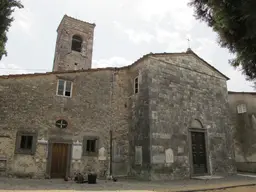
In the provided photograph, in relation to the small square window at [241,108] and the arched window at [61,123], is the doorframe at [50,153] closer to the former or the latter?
the arched window at [61,123]

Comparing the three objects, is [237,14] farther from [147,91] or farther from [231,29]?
[147,91]

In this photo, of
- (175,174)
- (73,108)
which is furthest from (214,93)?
(73,108)

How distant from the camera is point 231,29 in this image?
18.2 feet

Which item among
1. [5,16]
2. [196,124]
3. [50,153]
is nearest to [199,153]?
[196,124]

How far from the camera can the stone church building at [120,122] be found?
10.9m

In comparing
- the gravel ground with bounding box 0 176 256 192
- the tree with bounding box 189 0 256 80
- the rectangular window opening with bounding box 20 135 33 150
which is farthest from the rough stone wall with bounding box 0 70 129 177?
the tree with bounding box 189 0 256 80

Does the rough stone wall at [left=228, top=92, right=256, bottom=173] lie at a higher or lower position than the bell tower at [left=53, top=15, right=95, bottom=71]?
lower

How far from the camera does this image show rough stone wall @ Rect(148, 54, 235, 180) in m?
11.5

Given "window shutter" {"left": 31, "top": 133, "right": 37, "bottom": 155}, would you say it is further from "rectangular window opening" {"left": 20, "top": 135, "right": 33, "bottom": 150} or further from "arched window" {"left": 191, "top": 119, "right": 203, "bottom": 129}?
"arched window" {"left": 191, "top": 119, "right": 203, "bottom": 129}

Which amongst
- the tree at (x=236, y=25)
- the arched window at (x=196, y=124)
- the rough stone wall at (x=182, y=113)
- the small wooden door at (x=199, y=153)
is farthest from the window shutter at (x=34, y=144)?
the tree at (x=236, y=25)

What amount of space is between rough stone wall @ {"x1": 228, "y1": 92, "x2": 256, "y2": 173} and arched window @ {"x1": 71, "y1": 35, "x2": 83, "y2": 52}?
50.6 feet

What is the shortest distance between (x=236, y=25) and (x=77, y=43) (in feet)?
59.7

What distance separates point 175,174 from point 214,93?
672 centimetres

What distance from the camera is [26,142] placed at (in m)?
10.8
